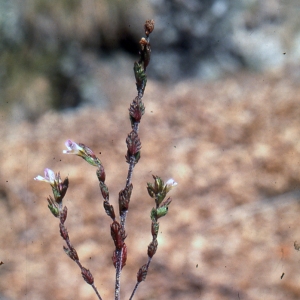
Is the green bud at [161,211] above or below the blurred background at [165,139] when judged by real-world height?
below

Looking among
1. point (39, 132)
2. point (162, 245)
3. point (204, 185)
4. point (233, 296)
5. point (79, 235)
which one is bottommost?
point (233, 296)

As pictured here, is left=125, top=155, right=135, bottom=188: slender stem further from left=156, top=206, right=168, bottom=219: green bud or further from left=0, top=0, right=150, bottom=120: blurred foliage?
left=0, top=0, right=150, bottom=120: blurred foliage

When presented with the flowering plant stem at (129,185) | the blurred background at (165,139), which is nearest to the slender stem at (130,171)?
the flowering plant stem at (129,185)

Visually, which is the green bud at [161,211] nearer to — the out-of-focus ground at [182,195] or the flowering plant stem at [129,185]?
the flowering plant stem at [129,185]

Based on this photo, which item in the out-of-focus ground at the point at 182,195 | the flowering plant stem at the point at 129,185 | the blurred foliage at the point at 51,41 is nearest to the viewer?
the flowering plant stem at the point at 129,185

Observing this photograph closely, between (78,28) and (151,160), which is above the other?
(78,28)

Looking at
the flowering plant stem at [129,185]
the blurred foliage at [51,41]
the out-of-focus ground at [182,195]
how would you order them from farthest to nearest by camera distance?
the blurred foliage at [51,41] < the out-of-focus ground at [182,195] < the flowering plant stem at [129,185]

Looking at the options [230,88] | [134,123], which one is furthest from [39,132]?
[134,123]

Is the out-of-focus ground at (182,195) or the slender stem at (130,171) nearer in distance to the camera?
the slender stem at (130,171)

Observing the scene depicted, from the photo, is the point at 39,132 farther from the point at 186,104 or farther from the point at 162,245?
the point at 162,245
